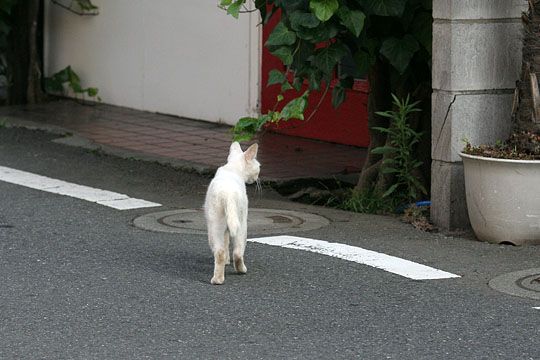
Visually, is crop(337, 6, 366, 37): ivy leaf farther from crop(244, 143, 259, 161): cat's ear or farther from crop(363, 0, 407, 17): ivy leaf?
crop(244, 143, 259, 161): cat's ear

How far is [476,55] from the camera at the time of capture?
30.5ft

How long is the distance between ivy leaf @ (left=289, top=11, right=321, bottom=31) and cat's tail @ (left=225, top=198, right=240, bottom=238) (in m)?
2.33

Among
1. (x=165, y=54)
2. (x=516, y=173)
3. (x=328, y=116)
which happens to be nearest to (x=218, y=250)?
(x=516, y=173)

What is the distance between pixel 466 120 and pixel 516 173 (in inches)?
31.4

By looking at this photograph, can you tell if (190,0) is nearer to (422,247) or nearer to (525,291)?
(422,247)

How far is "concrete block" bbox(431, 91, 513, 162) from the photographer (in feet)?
30.6

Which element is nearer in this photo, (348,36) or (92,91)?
(348,36)

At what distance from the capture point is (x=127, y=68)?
53.8ft

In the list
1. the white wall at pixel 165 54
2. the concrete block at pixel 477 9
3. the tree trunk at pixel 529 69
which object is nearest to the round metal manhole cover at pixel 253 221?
the tree trunk at pixel 529 69

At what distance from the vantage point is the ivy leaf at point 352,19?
9.44 m

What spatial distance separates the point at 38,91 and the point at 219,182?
385 inches

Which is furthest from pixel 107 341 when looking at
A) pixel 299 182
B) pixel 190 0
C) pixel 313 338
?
pixel 190 0

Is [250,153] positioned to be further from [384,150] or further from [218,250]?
[384,150]

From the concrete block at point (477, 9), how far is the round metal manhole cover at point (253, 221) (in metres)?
1.86
